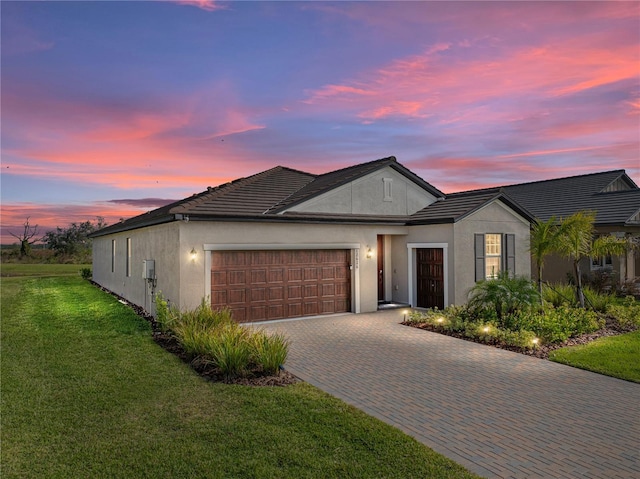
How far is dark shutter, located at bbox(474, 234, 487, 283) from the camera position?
14648mm

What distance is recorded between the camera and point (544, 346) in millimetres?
10000

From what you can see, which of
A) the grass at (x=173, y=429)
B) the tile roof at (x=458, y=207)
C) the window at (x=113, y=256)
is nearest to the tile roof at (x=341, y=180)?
the tile roof at (x=458, y=207)

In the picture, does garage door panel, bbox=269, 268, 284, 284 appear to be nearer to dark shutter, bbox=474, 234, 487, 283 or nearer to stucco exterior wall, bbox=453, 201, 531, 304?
stucco exterior wall, bbox=453, 201, 531, 304

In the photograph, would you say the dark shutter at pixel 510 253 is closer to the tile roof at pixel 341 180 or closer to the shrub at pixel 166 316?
the tile roof at pixel 341 180

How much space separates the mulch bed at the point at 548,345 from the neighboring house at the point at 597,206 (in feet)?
18.9

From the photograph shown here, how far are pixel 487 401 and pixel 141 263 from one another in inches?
526

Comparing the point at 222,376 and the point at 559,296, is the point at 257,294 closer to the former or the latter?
the point at 222,376

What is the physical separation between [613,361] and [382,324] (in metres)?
5.86

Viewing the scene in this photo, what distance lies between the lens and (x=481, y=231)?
48.7 feet

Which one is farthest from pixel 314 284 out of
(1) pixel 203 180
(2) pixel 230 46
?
(1) pixel 203 180

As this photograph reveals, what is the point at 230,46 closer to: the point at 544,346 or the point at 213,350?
the point at 213,350

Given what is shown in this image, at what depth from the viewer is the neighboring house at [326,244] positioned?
Answer: 1259 cm

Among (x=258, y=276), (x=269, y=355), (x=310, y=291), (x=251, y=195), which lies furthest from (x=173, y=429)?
(x=251, y=195)

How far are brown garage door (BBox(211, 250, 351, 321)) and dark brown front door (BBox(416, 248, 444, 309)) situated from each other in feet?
9.11
